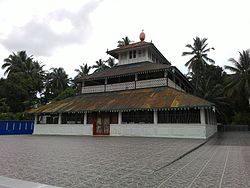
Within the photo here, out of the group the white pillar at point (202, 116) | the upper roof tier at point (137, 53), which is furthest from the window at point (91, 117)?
the white pillar at point (202, 116)

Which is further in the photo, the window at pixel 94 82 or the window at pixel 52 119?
the window at pixel 94 82

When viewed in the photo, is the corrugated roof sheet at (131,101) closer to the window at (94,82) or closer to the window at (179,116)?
the window at (179,116)

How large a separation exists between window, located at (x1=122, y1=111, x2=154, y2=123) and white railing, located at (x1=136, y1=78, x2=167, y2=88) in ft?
12.6

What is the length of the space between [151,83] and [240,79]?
19606 millimetres

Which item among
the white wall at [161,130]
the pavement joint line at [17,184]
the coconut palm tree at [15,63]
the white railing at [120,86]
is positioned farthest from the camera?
the coconut palm tree at [15,63]

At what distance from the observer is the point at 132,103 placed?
1848 centimetres

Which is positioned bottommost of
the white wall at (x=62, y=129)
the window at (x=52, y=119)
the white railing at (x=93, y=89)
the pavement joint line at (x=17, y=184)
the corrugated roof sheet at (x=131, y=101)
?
the pavement joint line at (x=17, y=184)

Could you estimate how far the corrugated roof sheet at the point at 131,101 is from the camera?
1638 cm

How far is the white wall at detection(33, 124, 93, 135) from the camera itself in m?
20.9

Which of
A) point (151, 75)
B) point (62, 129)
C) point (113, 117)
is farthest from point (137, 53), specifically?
point (62, 129)

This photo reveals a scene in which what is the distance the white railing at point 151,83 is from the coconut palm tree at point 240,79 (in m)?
17.6

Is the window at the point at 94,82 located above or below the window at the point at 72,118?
above

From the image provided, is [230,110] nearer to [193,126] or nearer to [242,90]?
[242,90]

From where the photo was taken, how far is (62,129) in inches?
862
